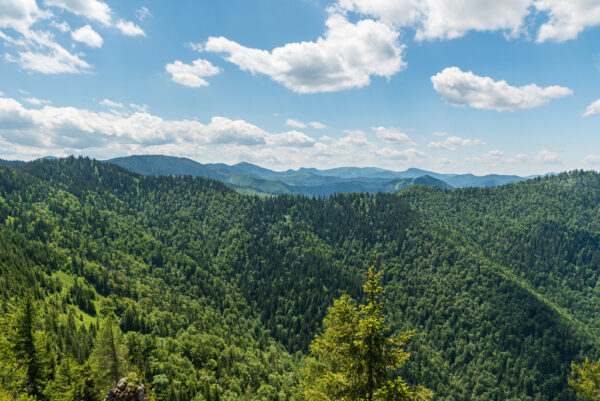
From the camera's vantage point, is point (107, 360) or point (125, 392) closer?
point (125, 392)

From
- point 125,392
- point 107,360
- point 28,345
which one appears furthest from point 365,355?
point 28,345

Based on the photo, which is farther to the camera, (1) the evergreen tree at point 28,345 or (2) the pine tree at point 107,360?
(2) the pine tree at point 107,360

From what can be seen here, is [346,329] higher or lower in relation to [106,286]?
higher

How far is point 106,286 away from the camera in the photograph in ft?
573

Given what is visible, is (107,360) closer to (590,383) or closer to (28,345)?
(28,345)

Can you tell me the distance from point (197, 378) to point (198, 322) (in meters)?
67.5

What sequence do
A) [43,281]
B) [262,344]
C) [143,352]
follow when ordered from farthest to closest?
[262,344]
[43,281]
[143,352]

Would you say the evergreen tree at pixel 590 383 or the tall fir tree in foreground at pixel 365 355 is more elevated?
the tall fir tree in foreground at pixel 365 355

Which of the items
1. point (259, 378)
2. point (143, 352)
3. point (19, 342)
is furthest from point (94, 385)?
point (259, 378)

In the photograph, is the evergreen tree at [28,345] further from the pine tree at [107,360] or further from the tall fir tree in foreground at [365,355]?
the tall fir tree in foreground at [365,355]

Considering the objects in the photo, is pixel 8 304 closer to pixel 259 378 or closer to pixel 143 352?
pixel 143 352

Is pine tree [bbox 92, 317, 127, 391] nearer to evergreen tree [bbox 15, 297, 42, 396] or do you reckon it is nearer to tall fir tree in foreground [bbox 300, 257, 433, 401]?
evergreen tree [bbox 15, 297, 42, 396]

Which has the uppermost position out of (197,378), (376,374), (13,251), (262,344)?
(376,374)

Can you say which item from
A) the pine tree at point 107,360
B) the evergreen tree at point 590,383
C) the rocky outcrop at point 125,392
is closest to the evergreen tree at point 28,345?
the pine tree at point 107,360
